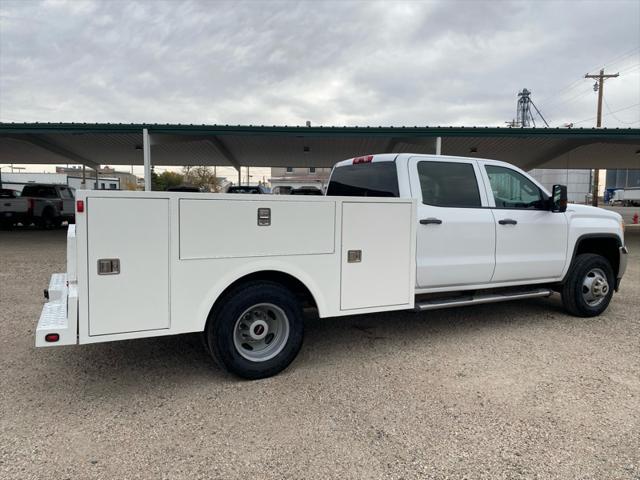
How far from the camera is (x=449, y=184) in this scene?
16.8 feet

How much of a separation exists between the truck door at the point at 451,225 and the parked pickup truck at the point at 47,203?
66.3ft

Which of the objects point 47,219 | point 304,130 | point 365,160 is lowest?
point 47,219

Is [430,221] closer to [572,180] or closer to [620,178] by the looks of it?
[572,180]

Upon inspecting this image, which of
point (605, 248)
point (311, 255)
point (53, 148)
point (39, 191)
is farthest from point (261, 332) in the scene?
point (53, 148)

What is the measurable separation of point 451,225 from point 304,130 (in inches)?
423

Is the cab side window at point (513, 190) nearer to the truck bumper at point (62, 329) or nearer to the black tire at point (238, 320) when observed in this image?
the black tire at point (238, 320)

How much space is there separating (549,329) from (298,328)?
3.39 metres

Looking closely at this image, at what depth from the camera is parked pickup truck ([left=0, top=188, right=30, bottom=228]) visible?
19281 millimetres

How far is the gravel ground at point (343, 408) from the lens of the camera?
2.82 meters

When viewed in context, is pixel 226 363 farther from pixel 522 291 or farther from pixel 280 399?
pixel 522 291

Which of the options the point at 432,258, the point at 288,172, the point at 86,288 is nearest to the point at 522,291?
the point at 432,258

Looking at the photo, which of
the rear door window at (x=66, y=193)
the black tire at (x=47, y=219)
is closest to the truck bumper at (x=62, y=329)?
the black tire at (x=47, y=219)

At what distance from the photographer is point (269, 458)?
2877 mm

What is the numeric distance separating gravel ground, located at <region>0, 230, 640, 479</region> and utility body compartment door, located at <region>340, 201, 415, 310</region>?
69 centimetres
